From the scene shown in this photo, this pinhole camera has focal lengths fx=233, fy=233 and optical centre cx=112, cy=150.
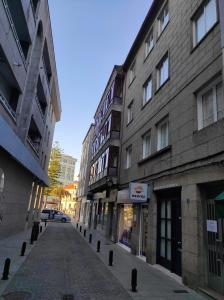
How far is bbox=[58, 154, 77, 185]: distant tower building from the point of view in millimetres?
127500

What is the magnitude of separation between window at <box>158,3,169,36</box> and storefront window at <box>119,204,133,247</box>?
10.9 m

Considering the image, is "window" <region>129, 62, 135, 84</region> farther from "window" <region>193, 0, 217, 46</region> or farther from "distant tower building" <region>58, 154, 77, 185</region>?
"distant tower building" <region>58, 154, 77, 185</region>

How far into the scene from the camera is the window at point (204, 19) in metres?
8.51

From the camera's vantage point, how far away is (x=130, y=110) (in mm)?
18203

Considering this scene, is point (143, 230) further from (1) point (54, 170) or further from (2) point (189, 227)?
(1) point (54, 170)

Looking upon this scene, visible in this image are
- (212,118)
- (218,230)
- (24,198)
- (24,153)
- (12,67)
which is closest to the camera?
(218,230)

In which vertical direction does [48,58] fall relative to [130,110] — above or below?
above

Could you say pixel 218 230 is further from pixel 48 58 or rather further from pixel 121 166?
pixel 48 58

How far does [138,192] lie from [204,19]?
7.80 meters

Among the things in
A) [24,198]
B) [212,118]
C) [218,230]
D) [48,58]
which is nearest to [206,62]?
[212,118]

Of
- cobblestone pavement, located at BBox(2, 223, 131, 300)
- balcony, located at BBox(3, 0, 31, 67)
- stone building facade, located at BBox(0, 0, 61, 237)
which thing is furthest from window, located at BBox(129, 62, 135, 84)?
cobblestone pavement, located at BBox(2, 223, 131, 300)

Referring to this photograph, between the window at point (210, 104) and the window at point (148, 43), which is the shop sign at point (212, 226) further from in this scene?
the window at point (148, 43)

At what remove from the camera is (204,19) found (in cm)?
902

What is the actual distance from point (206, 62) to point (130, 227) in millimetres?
10524
